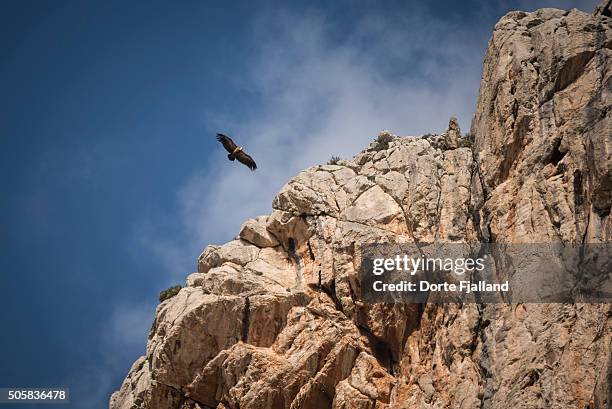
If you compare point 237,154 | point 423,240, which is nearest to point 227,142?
point 237,154

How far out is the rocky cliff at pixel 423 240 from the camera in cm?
2795

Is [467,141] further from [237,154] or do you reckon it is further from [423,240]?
[237,154]

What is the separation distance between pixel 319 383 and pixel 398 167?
480 inches

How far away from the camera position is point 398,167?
39.2m

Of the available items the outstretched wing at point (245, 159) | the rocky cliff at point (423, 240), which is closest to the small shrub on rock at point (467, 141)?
the rocky cliff at point (423, 240)

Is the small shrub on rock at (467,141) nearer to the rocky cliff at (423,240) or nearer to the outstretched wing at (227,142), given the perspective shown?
the rocky cliff at (423,240)

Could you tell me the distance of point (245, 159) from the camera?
129ft

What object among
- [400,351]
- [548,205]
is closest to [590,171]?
[548,205]

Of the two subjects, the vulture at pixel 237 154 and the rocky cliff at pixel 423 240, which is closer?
the rocky cliff at pixel 423 240

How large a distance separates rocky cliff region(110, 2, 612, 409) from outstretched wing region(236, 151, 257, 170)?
7.08 ft

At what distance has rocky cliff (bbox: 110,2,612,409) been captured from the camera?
2795cm

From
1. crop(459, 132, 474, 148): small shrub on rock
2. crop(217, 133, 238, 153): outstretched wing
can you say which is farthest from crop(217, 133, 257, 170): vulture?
crop(459, 132, 474, 148): small shrub on rock

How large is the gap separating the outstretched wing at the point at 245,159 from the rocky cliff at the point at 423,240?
216 cm

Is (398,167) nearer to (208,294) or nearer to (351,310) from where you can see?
(351,310)
